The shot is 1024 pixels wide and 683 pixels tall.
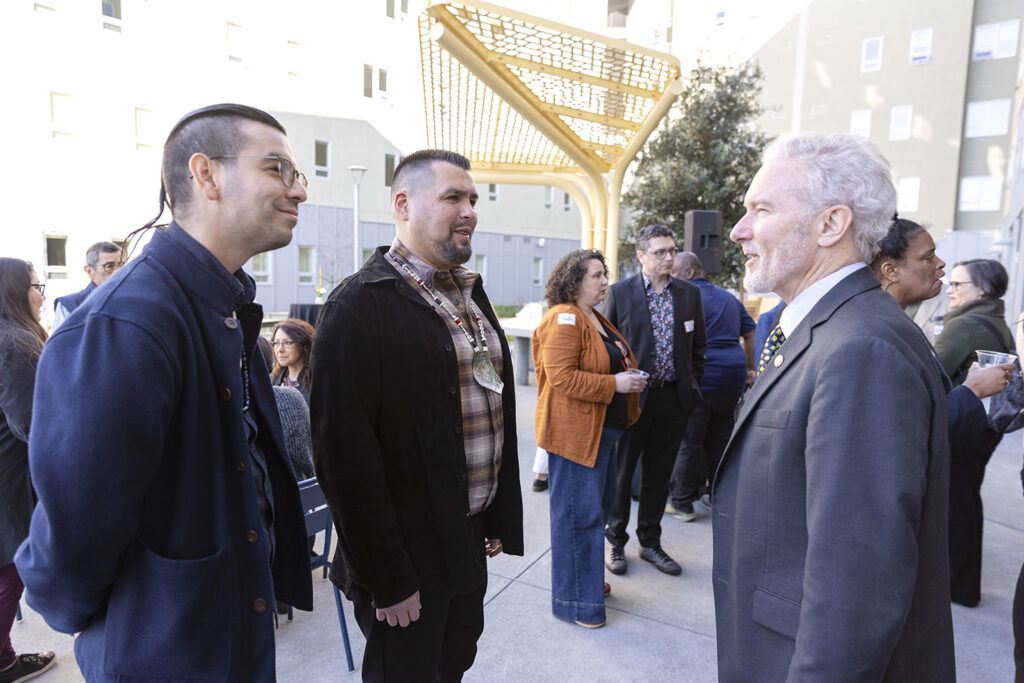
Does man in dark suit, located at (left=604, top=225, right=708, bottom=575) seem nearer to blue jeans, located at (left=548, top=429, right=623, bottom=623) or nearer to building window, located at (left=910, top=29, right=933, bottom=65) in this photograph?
blue jeans, located at (left=548, top=429, right=623, bottom=623)

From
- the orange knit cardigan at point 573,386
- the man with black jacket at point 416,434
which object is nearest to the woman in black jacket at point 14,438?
the man with black jacket at point 416,434

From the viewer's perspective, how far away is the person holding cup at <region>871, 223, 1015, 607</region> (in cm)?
251

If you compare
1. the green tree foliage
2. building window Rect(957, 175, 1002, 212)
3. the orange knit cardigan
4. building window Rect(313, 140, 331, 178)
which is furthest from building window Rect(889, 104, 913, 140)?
the orange knit cardigan

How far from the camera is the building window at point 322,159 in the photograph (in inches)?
901

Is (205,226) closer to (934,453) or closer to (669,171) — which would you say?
(934,453)

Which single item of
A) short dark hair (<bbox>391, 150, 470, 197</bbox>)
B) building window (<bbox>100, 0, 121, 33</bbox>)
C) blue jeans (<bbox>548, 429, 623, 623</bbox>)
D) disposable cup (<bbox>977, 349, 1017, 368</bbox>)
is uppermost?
building window (<bbox>100, 0, 121, 33</bbox>)

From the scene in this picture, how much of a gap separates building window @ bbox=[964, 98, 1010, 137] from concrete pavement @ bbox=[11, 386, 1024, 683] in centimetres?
2570

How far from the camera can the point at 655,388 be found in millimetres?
3871

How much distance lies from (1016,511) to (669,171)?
10.6 metres

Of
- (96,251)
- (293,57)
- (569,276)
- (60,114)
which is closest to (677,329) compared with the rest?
(569,276)

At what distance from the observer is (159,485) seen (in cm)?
123

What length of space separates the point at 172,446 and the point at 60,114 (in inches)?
828

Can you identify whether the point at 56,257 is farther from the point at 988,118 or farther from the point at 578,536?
the point at 988,118

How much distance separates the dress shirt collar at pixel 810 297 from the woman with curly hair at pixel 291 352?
3.36 metres
